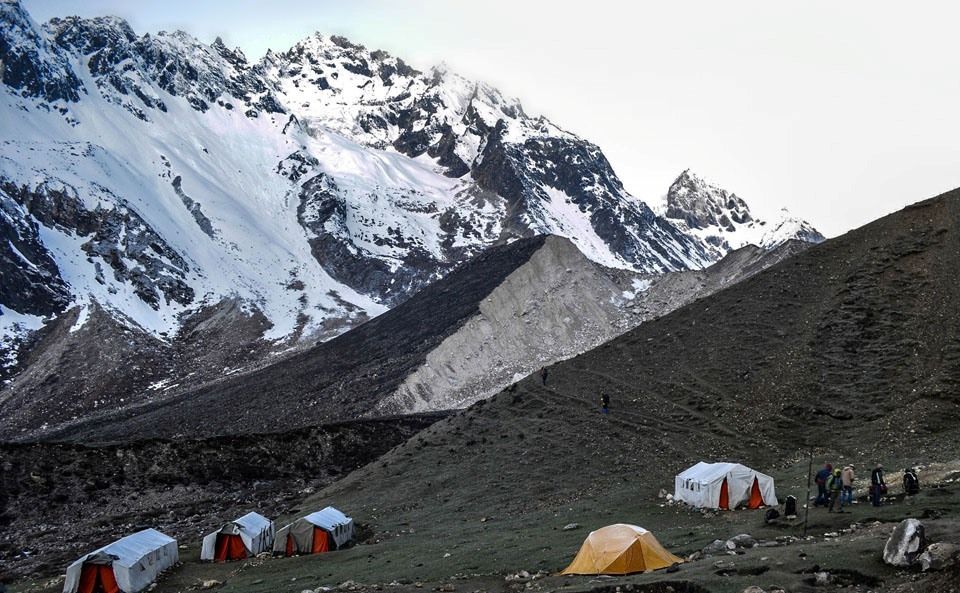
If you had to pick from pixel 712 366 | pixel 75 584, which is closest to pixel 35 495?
pixel 75 584

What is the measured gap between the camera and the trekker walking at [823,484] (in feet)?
108

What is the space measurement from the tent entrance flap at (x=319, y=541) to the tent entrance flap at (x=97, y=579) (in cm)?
960

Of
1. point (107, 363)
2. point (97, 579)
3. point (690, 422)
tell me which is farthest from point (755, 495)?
point (107, 363)

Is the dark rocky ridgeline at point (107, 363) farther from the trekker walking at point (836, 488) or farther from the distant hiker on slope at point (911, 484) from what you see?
the distant hiker on slope at point (911, 484)

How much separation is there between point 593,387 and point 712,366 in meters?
8.93

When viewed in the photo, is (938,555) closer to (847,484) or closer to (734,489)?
(847,484)

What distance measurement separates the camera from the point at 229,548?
46250mm

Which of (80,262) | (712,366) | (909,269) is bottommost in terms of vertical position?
(712,366)

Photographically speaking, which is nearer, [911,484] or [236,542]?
[911,484]

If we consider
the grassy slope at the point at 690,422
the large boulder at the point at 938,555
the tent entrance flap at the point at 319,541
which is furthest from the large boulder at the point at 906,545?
the tent entrance flap at the point at 319,541

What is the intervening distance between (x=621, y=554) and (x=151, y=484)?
166 ft

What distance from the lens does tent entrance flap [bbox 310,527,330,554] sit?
4462 centimetres

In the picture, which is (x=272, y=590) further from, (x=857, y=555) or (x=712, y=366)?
(x=712, y=366)

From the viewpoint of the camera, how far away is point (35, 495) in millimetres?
64188
